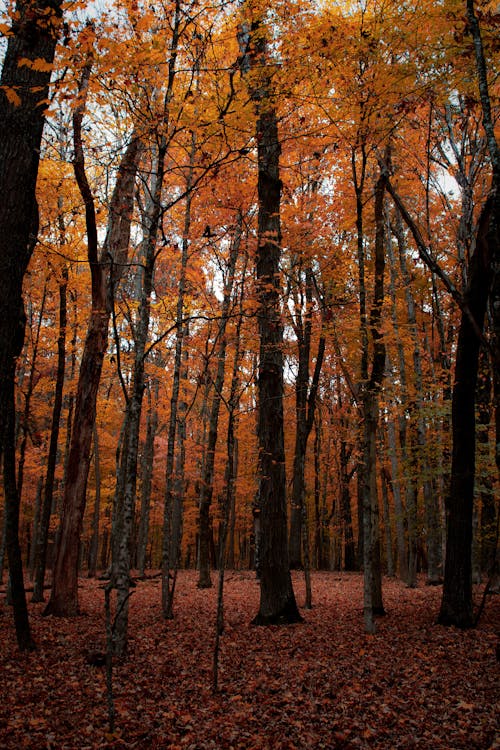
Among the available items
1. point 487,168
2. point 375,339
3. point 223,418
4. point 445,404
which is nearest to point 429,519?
point 445,404

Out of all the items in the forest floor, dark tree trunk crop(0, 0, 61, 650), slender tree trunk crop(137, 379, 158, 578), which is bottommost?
the forest floor

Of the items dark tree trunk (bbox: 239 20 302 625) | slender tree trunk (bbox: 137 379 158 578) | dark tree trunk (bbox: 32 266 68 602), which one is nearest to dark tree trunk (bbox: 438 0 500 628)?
dark tree trunk (bbox: 239 20 302 625)

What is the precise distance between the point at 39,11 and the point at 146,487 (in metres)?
12.7

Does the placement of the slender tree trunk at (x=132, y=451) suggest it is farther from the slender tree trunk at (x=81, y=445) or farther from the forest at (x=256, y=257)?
the slender tree trunk at (x=81, y=445)

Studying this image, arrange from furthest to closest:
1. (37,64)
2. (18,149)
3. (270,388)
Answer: (270,388), (18,149), (37,64)

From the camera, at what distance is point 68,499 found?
7918mm

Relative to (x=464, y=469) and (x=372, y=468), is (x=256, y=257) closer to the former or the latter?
(x=372, y=468)

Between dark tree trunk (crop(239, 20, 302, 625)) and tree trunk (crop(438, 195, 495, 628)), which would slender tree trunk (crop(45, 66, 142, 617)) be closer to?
dark tree trunk (crop(239, 20, 302, 625))

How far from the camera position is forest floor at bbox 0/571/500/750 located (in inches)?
138

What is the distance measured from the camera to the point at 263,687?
14.8 ft

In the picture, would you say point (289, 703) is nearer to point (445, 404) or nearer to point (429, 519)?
point (445, 404)

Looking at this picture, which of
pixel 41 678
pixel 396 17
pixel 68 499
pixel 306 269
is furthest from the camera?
pixel 306 269

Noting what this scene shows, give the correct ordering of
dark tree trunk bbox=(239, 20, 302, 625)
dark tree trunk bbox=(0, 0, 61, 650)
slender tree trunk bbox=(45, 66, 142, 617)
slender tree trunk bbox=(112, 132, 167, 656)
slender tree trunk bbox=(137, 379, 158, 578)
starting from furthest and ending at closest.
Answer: slender tree trunk bbox=(137, 379, 158, 578) → slender tree trunk bbox=(45, 66, 142, 617) → dark tree trunk bbox=(239, 20, 302, 625) → slender tree trunk bbox=(112, 132, 167, 656) → dark tree trunk bbox=(0, 0, 61, 650)

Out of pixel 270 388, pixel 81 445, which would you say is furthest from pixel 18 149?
pixel 81 445
